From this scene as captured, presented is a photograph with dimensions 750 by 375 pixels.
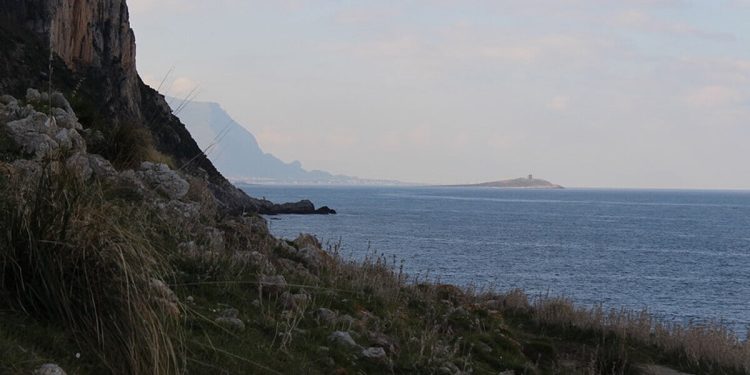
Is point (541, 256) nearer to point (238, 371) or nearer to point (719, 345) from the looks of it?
point (719, 345)

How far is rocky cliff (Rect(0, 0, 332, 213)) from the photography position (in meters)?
45.4

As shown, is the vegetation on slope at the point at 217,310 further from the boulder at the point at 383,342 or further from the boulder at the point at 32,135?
the boulder at the point at 32,135

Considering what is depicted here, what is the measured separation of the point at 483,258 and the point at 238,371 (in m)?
50.8

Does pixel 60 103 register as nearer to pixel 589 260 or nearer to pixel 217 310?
pixel 217 310

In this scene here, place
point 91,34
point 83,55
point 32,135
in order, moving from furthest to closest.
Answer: point 91,34, point 83,55, point 32,135

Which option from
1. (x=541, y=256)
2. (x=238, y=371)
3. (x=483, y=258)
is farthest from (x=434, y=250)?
(x=238, y=371)

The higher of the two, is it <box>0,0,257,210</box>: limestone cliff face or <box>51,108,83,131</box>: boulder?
<box>0,0,257,210</box>: limestone cliff face

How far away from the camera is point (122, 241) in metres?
5.79

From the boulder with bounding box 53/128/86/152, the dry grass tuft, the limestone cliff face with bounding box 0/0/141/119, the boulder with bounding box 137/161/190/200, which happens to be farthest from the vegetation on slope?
the limestone cliff face with bounding box 0/0/141/119

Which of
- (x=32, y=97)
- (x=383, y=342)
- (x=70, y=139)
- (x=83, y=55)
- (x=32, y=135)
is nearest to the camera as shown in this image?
(x=383, y=342)

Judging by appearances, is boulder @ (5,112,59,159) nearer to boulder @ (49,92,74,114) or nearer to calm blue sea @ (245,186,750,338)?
boulder @ (49,92,74,114)

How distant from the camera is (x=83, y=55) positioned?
60844 millimetres

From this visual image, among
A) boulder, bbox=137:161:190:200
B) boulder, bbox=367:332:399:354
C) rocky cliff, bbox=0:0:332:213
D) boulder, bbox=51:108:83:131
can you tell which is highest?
rocky cliff, bbox=0:0:332:213

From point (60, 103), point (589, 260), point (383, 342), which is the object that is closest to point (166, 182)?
point (60, 103)
